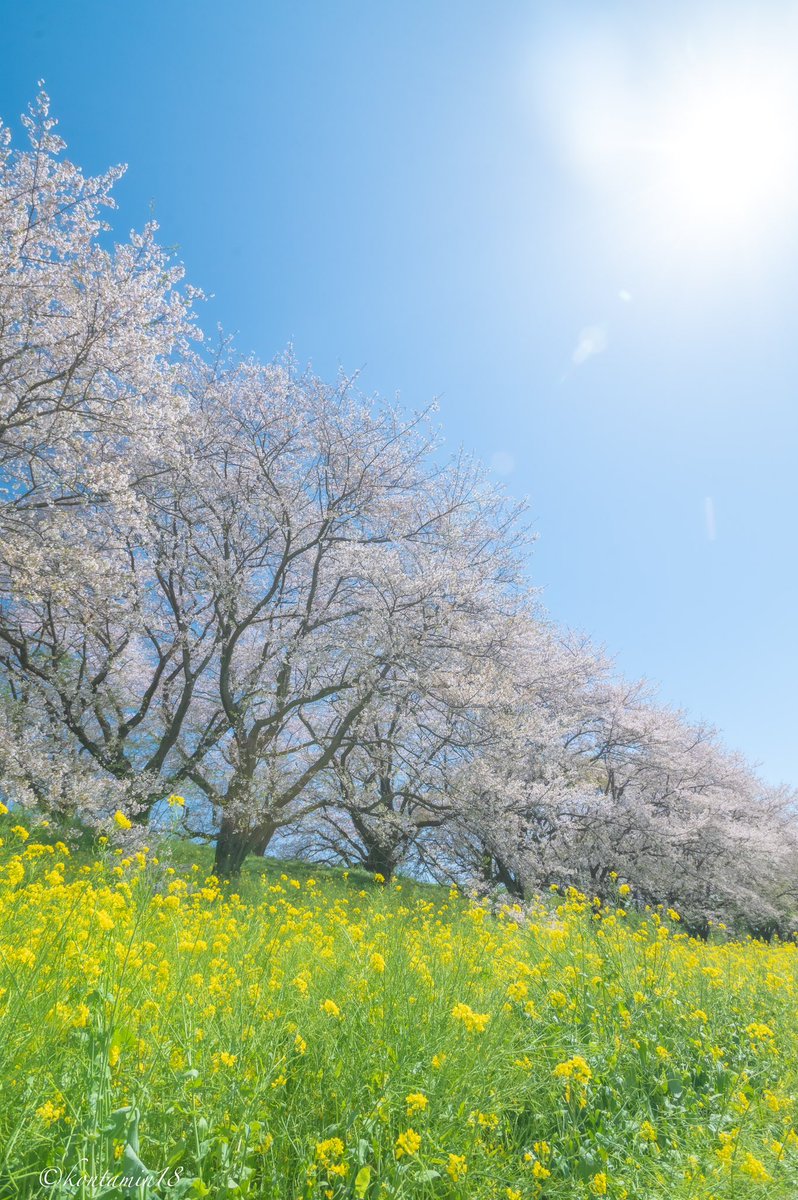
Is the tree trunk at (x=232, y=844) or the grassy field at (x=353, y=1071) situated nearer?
the grassy field at (x=353, y=1071)

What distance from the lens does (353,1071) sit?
119 inches

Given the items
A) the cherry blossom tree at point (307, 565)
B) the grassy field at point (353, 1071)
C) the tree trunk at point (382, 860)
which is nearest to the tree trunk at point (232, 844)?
the cherry blossom tree at point (307, 565)

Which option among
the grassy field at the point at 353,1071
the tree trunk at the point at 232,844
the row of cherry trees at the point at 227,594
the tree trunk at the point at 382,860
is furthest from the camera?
the tree trunk at the point at 382,860

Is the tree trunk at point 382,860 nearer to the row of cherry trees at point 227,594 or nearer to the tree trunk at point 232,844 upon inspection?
the row of cherry trees at point 227,594

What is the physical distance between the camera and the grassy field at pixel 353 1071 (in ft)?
7.46

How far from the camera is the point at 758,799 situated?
30.1m

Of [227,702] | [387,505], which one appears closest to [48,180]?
[387,505]

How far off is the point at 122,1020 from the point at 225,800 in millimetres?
9464

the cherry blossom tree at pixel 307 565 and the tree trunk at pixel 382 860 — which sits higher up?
the cherry blossom tree at pixel 307 565

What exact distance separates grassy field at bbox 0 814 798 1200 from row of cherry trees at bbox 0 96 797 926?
5.98m

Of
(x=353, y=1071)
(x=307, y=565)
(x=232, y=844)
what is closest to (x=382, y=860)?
(x=232, y=844)

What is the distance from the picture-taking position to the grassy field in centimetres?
227

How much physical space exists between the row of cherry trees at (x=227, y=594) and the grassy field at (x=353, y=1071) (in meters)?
5.98

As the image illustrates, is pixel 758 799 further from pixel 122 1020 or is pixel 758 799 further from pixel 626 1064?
pixel 122 1020
